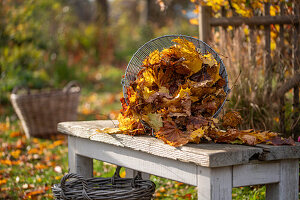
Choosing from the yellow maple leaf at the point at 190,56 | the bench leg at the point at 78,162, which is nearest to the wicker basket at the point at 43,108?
the bench leg at the point at 78,162

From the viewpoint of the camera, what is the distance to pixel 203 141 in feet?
6.87

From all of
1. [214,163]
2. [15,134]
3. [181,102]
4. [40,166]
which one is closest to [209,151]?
[214,163]

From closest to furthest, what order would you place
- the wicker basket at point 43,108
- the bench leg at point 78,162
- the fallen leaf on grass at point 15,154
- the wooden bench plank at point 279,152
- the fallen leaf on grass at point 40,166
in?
1. the wooden bench plank at point 279,152
2. the bench leg at point 78,162
3. the fallen leaf on grass at point 40,166
4. the fallen leaf on grass at point 15,154
5. the wicker basket at point 43,108

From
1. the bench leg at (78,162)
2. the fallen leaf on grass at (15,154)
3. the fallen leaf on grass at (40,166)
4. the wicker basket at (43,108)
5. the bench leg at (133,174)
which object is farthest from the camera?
the wicker basket at (43,108)

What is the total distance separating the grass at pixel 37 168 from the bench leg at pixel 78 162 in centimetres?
32

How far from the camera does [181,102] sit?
2061 millimetres

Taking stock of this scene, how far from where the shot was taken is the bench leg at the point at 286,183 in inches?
77.4

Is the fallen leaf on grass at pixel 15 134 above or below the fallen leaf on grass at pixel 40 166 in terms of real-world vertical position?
above

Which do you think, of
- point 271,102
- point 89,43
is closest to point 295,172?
point 271,102

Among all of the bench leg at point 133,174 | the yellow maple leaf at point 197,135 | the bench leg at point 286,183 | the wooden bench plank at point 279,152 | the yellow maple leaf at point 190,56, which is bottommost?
the bench leg at point 133,174

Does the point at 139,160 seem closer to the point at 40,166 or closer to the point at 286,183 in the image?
the point at 286,183

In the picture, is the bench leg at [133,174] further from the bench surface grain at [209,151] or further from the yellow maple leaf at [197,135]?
the yellow maple leaf at [197,135]

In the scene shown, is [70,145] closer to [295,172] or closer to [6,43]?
[295,172]

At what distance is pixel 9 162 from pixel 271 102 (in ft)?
8.55
